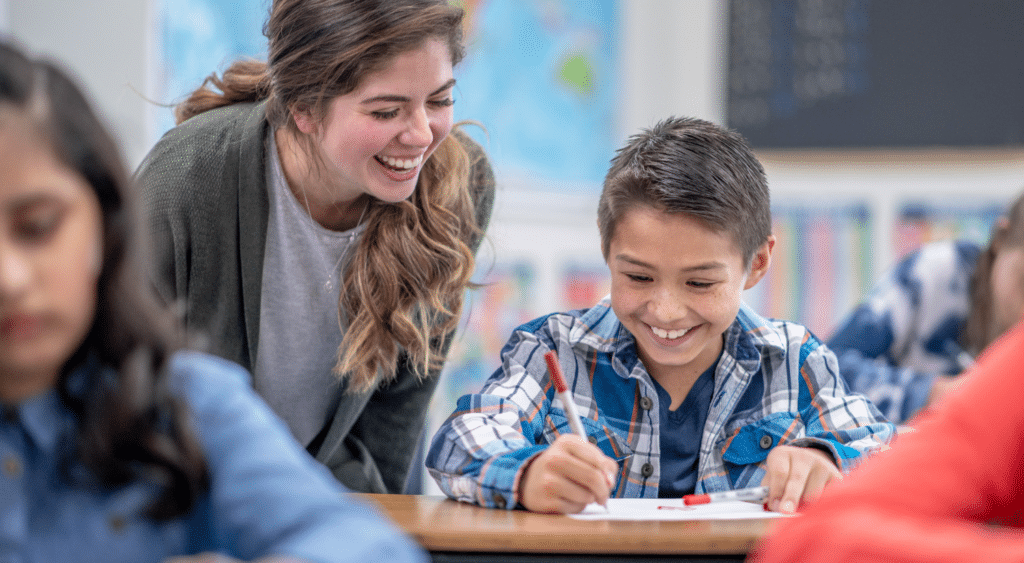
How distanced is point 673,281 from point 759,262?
0.20 m

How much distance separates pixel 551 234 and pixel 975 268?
132 cm

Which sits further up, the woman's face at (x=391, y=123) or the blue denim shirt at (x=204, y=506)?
the woman's face at (x=391, y=123)

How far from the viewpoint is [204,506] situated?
2.24ft

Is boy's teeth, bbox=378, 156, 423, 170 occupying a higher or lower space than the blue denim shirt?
higher

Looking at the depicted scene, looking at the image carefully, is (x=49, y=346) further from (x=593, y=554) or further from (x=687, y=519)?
(x=687, y=519)

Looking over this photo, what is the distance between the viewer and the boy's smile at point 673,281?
127cm

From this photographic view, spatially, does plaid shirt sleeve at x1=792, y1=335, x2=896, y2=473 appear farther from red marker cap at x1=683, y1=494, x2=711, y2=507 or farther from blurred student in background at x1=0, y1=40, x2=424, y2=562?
blurred student in background at x1=0, y1=40, x2=424, y2=562

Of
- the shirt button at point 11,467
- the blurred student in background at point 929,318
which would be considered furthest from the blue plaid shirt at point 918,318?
the shirt button at point 11,467

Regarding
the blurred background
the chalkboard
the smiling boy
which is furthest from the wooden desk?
the chalkboard

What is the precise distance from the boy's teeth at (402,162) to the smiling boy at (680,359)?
28cm

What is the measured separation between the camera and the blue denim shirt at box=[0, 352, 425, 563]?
64 centimetres

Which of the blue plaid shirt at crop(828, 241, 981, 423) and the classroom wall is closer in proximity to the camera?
the classroom wall

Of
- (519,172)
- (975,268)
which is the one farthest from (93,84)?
(975,268)

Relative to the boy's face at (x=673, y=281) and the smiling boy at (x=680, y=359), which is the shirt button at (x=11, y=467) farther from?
the boy's face at (x=673, y=281)
